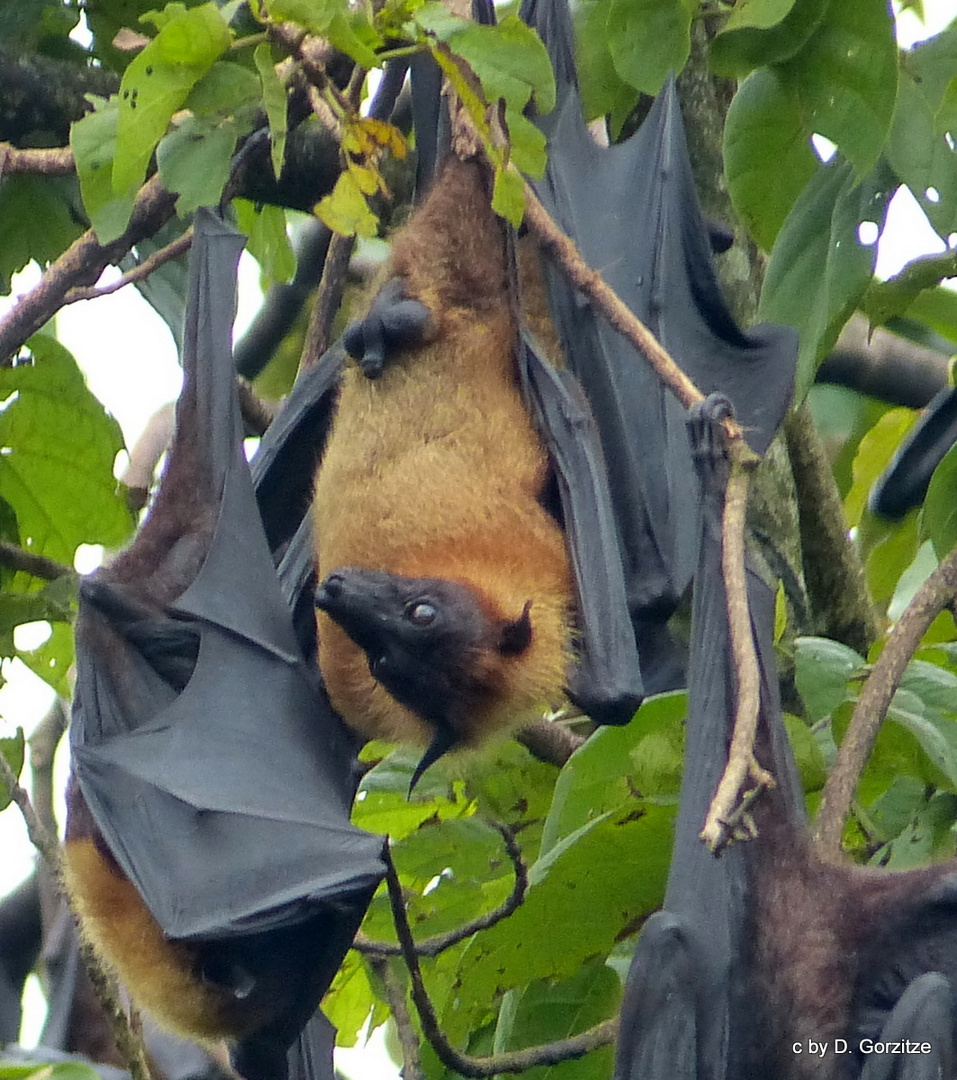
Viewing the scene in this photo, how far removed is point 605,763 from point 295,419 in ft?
4.24

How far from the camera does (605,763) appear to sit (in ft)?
13.0

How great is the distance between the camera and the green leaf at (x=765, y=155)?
12.2ft

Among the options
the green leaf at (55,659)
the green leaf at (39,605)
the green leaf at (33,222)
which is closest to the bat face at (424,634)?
the green leaf at (39,605)

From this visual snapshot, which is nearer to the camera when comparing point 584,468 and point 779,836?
point 779,836

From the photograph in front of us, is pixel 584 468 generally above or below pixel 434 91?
below

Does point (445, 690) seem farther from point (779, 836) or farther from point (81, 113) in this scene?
point (81, 113)

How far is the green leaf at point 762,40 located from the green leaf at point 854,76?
3 cm

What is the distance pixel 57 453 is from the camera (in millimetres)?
4973

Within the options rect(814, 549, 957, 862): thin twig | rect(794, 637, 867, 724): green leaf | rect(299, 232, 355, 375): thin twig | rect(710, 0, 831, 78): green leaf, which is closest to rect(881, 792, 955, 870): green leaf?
rect(794, 637, 867, 724): green leaf

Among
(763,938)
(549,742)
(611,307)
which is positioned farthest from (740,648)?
(549,742)

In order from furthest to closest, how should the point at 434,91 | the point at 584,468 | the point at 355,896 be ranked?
the point at 434,91 < the point at 584,468 < the point at 355,896

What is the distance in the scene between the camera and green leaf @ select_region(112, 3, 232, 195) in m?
2.96

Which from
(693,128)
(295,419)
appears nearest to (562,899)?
(295,419)

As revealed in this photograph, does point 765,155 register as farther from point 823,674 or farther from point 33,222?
point 33,222
